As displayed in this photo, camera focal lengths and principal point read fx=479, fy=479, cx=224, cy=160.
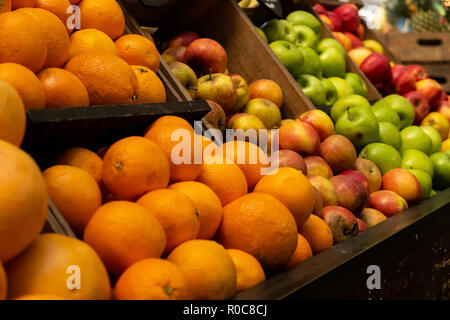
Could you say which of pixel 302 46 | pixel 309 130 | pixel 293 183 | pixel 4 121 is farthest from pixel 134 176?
pixel 302 46

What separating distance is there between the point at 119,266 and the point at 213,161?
414mm

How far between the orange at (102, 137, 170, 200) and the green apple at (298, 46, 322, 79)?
152cm

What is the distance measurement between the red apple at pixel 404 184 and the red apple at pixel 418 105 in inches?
35.2

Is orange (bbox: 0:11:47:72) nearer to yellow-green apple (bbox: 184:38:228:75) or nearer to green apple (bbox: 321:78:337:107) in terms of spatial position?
yellow-green apple (bbox: 184:38:228:75)

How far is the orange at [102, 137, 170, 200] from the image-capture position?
907mm

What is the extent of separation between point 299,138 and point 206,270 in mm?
994

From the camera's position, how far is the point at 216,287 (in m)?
0.80

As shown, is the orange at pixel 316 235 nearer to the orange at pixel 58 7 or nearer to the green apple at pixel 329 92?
the orange at pixel 58 7

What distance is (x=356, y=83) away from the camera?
2.51 m

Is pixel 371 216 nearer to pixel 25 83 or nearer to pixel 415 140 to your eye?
pixel 415 140

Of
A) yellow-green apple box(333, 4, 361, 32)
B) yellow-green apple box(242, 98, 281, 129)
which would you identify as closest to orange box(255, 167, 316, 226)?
yellow-green apple box(242, 98, 281, 129)

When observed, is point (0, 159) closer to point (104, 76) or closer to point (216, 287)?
point (216, 287)

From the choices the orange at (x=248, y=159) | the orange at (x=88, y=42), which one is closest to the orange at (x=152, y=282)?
the orange at (x=248, y=159)
